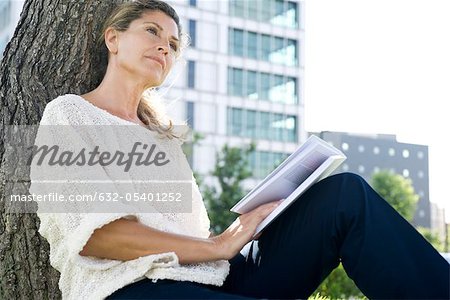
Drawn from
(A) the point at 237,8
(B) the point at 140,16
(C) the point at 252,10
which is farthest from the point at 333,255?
(C) the point at 252,10

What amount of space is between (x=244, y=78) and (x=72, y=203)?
30.1m

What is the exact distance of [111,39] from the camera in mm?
2584

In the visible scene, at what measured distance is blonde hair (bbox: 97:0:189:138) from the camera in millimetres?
2518

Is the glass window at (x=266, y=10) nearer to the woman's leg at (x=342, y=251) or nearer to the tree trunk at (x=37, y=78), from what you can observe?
the tree trunk at (x=37, y=78)

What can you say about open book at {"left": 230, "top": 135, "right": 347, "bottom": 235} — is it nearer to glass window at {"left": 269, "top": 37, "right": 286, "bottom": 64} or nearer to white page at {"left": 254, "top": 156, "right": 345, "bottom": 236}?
white page at {"left": 254, "top": 156, "right": 345, "bottom": 236}

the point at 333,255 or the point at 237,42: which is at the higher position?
the point at 237,42

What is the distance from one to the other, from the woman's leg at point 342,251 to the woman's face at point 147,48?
67 centimetres

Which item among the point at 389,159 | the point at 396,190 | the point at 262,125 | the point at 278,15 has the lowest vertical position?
the point at 396,190

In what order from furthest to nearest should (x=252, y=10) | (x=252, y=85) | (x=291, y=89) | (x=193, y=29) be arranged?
(x=291, y=89) → (x=252, y=10) → (x=252, y=85) → (x=193, y=29)

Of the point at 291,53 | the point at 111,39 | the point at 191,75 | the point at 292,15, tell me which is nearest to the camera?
the point at 111,39

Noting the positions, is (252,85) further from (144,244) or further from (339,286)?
(144,244)

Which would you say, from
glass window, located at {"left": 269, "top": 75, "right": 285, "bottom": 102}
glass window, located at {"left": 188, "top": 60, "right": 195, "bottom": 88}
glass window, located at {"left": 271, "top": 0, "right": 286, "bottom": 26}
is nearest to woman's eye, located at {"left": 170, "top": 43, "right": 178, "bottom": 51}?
glass window, located at {"left": 188, "top": 60, "right": 195, "bottom": 88}

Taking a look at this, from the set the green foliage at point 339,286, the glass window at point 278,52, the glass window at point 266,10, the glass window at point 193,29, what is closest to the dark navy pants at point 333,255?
the green foliage at point 339,286

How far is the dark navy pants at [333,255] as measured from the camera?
192cm
